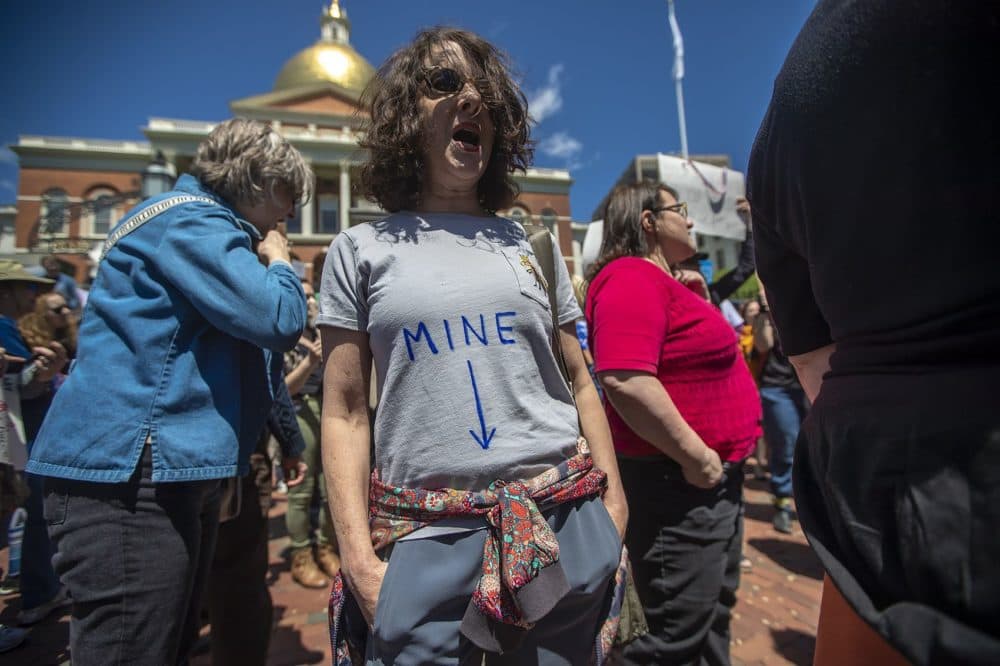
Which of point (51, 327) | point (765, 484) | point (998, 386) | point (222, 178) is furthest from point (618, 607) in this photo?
point (765, 484)

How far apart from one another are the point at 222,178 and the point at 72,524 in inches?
42.0

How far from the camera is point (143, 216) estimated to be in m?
1.45

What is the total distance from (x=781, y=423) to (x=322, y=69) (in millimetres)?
39687

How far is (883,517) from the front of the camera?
0.61m

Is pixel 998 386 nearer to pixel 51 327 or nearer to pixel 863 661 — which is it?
pixel 863 661

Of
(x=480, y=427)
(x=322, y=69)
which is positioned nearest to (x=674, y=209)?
(x=480, y=427)

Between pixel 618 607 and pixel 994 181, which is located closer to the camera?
pixel 994 181

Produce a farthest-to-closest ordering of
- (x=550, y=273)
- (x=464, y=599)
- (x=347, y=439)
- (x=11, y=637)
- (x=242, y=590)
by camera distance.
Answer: (x=11, y=637)
(x=242, y=590)
(x=550, y=273)
(x=347, y=439)
(x=464, y=599)

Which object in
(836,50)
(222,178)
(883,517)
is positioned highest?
(222,178)

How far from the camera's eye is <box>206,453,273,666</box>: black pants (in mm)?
1866

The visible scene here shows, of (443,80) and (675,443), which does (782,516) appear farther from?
(443,80)

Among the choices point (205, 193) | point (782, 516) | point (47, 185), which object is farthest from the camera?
point (47, 185)

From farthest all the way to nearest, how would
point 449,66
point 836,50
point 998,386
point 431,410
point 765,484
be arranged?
point 765,484
point 449,66
point 431,410
point 836,50
point 998,386

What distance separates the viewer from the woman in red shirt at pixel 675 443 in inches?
66.4
